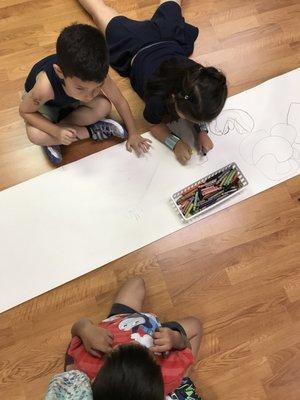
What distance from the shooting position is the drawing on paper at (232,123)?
103cm

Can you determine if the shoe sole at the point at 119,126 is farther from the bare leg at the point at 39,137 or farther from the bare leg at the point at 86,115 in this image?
the bare leg at the point at 39,137

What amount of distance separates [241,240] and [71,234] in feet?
1.25

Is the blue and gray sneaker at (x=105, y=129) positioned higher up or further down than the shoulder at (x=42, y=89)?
further down

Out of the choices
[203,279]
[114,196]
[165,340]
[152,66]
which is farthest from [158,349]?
[152,66]

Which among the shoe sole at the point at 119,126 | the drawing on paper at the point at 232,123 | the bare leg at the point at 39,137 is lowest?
the drawing on paper at the point at 232,123

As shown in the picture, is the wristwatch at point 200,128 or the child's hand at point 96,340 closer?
the child's hand at point 96,340

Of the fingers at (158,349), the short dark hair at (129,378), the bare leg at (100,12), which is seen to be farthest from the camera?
the bare leg at (100,12)

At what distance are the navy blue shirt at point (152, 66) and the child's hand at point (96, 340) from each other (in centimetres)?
47

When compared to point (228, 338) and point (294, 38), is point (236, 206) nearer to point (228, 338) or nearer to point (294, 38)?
point (228, 338)

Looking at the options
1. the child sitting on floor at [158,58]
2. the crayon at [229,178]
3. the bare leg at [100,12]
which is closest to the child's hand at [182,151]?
Answer: the child sitting on floor at [158,58]

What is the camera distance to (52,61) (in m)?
0.86

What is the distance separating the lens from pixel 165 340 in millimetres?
703

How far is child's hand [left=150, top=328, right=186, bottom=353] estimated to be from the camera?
701 mm

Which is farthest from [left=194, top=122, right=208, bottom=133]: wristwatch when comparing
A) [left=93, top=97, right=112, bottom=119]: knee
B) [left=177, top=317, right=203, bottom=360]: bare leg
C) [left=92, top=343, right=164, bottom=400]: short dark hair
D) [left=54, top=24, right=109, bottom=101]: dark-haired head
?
[left=92, top=343, right=164, bottom=400]: short dark hair
